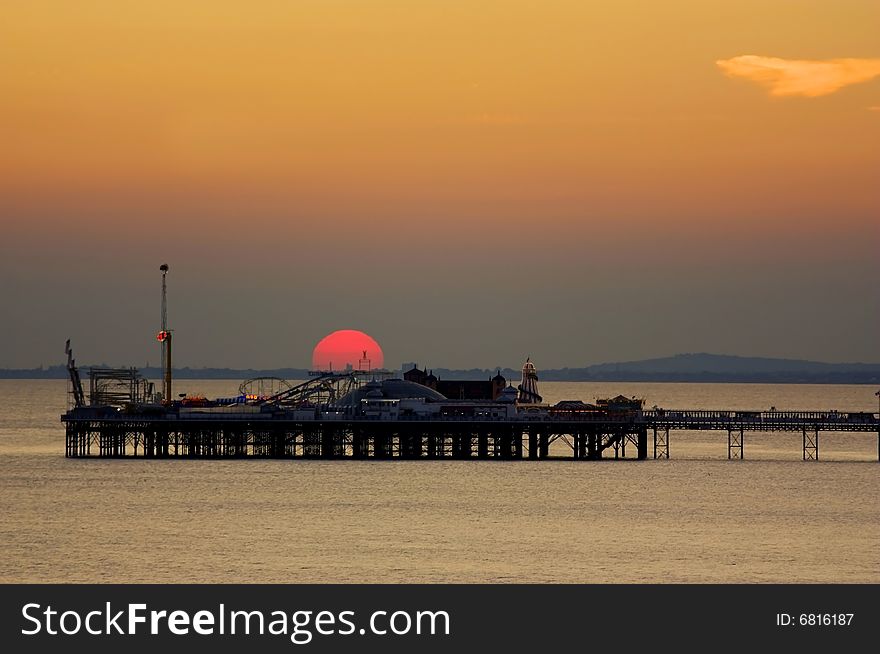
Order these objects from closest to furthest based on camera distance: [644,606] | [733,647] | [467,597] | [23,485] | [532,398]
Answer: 1. [733,647]
2. [644,606]
3. [467,597]
4. [23,485]
5. [532,398]

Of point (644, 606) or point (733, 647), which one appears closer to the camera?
point (733, 647)

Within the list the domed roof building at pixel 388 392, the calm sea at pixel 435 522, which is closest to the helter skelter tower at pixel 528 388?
the domed roof building at pixel 388 392

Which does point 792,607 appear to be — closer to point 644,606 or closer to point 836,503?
point 644,606

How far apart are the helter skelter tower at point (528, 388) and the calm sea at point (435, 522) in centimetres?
3517

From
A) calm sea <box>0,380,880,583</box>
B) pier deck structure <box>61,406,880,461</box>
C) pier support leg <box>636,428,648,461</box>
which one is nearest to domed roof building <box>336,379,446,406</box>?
pier deck structure <box>61,406,880,461</box>

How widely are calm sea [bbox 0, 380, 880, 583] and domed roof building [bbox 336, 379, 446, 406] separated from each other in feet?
35.2

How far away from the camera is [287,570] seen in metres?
69.3

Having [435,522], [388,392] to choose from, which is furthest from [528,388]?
[435,522]

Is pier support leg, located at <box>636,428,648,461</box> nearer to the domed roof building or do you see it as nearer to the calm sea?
the calm sea

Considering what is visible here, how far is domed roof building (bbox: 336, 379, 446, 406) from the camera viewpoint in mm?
143125

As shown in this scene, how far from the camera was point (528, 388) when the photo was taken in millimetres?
173875

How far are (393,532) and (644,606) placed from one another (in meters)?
26.8

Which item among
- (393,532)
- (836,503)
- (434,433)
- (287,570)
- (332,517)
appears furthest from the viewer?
(434,433)

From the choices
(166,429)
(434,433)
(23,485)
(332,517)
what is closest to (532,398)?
(434,433)
